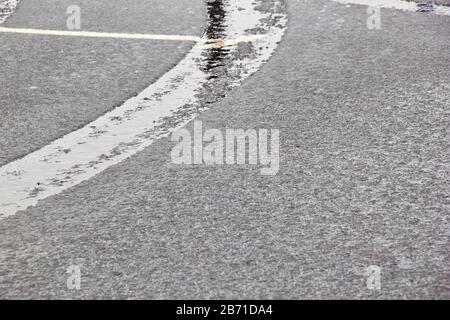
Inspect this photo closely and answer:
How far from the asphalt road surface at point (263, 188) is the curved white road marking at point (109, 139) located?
0.33 ft

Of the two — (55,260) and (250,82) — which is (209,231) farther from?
(250,82)

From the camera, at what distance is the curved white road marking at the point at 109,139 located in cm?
378

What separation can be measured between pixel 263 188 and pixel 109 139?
1234 millimetres

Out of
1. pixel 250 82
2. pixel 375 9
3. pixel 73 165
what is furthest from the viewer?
pixel 375 9

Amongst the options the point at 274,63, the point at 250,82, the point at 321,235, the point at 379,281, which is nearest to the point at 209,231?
the point at 321,235

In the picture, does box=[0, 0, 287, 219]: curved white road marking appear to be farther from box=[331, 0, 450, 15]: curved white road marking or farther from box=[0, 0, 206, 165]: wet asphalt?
box=[331, 0, 450, 15]: curved white road marking

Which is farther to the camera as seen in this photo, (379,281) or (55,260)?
(55,260)

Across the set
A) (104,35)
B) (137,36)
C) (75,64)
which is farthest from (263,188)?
(104,35)

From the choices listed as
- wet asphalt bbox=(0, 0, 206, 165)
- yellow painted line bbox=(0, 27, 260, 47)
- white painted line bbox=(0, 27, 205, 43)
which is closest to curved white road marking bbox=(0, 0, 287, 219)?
wet asphalt bbox=(0, 0, 206, 165)

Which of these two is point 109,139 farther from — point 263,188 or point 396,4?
point 396,4
